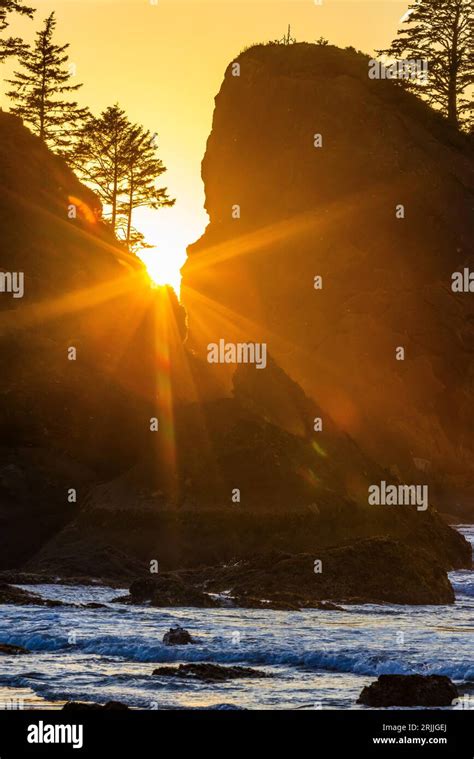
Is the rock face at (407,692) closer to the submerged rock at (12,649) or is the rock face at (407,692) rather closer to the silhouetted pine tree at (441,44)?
the submerged rock at (12,649)

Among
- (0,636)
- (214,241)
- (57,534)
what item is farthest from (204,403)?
(214,241)

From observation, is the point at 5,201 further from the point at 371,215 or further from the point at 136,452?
the point at 371,215

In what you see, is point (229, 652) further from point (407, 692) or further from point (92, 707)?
point (92, 707)

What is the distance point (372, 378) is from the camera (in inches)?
3022

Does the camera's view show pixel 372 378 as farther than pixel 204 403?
Yes

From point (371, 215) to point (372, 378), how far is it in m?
10.2

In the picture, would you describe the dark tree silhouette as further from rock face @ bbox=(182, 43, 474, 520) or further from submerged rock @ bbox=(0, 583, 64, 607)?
submerged rock @ bbox=(0, 583, 64, 607)

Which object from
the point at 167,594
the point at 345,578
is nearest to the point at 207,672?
the point at 167,594

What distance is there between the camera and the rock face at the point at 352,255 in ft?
251

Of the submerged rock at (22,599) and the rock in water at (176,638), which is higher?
the submerged rock at (22,599)

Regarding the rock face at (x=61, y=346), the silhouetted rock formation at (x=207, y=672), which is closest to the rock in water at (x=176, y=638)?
the silhouetted rock formation at (x=207, y=672)

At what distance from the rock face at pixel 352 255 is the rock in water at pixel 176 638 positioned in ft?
148

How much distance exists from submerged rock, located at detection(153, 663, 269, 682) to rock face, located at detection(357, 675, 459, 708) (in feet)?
9.37

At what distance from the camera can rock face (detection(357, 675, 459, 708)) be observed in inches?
777
